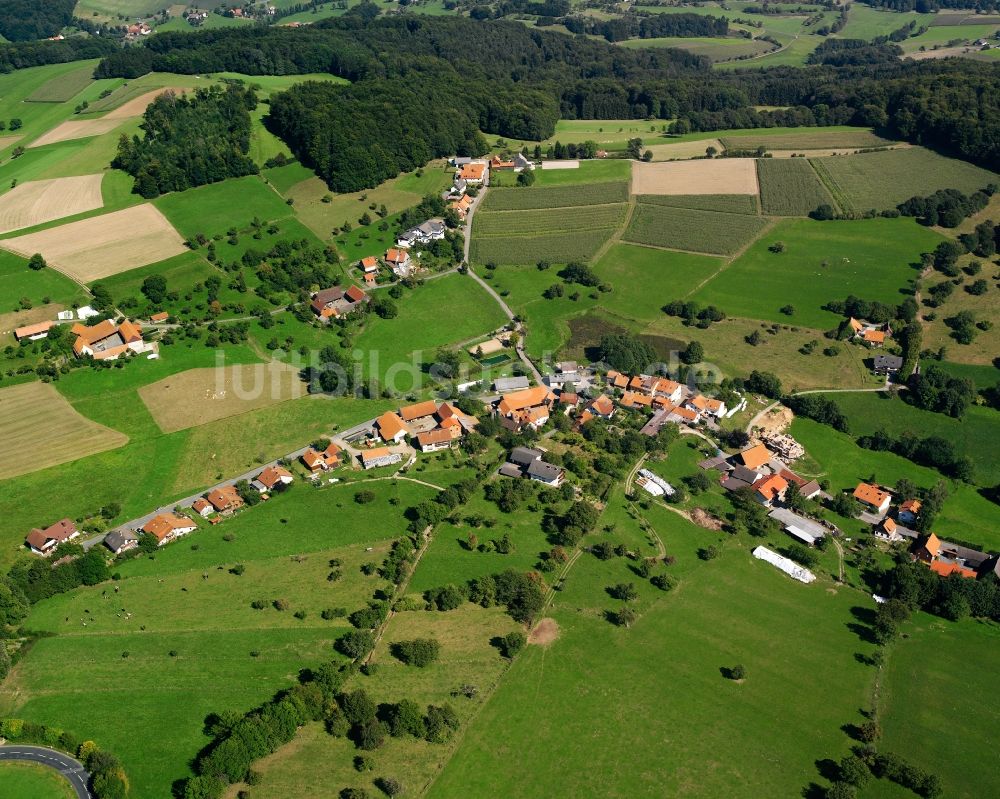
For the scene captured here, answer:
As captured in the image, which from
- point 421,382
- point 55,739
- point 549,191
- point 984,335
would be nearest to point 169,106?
point 549,191

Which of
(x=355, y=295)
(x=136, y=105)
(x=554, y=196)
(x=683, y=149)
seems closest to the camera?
(x=355, y=295)

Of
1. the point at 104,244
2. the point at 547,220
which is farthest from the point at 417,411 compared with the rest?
the point at 104,244

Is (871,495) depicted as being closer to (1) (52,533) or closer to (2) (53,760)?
(2) (53,760)

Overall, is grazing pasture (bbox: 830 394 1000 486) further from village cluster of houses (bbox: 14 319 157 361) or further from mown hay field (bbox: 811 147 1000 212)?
village cluster of houses (bbox: 14 319 157 361)

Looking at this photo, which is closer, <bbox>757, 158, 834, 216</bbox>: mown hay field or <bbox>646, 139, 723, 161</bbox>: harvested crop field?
<bbox>757, 158, 834, 216</bbox>: mown hay field

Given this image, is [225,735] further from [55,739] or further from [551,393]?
[551,393]

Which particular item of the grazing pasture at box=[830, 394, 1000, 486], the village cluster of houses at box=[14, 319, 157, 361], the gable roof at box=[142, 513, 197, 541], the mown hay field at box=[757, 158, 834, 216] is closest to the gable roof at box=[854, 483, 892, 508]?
the grazing pasture at box=[830, 394, 1000, 486]
